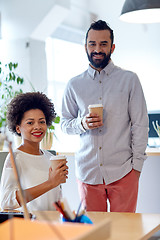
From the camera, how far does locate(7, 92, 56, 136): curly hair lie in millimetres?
2021

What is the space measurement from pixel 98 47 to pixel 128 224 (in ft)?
3.62

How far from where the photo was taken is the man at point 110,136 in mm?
2289

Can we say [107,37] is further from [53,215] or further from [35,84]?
[35,84]

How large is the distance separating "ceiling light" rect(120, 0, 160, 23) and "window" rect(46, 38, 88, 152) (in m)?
3.54

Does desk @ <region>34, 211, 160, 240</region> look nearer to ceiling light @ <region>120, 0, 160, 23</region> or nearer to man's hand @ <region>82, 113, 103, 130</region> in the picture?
man's hand @ <region>82, 113, 103, 130</region>

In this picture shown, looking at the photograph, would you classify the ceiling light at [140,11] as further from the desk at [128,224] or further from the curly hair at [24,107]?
the desk at [128,224]

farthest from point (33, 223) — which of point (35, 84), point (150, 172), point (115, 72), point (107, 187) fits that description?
point (35, 84)

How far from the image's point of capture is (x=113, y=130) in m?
2.31

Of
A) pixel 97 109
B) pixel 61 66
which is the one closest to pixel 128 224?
pixel 97 109

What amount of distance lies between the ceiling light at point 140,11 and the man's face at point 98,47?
56cm

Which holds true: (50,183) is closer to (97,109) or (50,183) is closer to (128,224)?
(128,224)

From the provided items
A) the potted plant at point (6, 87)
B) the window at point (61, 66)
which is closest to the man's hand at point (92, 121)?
the potted plant at point (6, 87)

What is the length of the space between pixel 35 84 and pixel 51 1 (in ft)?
3.44

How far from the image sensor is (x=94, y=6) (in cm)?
677
